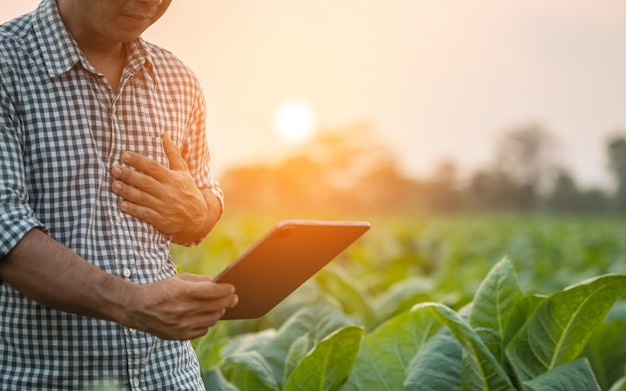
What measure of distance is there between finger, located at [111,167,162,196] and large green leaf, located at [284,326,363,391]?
912mm

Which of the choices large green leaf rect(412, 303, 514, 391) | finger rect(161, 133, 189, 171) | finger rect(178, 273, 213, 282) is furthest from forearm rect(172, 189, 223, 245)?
large green leaf rect(412, 303, 514, 391)

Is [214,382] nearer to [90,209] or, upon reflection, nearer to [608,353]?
[90,209]

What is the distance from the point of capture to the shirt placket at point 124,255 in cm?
218

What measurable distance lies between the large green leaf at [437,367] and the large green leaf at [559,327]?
0.19m

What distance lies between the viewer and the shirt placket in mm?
2184

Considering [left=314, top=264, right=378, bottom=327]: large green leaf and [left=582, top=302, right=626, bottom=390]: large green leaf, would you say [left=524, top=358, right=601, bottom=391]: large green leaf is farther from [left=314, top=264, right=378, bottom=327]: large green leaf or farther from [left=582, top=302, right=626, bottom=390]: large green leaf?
[left=314, top=264, right=378, bottom=327]: large green leaf

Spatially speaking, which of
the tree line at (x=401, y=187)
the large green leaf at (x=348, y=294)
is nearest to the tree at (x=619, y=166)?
the tree line at (x=401, y=187)

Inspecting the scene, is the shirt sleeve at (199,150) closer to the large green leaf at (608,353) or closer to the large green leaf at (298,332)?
the large green leaf at (298,332)

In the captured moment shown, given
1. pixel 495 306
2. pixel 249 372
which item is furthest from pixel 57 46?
pixel 495 306

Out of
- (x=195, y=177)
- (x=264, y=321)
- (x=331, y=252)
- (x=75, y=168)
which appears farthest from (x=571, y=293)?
(x=264, y=321)

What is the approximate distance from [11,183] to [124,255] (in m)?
0.34

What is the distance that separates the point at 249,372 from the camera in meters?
3.17

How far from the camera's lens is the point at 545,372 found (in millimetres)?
2953

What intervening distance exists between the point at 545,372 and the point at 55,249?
1.72 metres
